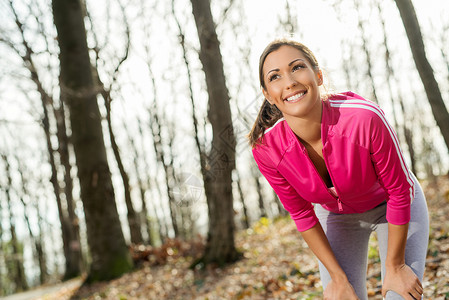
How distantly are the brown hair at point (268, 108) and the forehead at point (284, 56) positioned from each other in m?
0.02

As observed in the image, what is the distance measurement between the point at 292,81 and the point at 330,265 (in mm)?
1073

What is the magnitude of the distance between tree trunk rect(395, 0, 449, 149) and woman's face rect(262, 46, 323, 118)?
4760 millimetres

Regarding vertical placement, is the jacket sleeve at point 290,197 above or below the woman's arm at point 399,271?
above

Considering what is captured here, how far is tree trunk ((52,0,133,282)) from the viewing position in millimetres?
8828

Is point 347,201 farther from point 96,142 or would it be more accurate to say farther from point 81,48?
point 81,48

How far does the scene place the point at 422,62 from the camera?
19.9 feet

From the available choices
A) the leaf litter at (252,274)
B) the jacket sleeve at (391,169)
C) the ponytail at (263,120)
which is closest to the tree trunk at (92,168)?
Answer: the leaf litter at (252,274)

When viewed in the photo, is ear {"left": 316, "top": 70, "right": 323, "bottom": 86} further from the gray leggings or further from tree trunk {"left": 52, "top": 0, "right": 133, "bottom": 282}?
tree trunk {"left": 52, "top": 0, "right": 133, "bottom": 282}

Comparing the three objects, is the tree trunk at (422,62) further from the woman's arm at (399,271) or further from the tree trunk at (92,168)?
the tree trunk at (92,168)

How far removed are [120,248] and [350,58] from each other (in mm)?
13675

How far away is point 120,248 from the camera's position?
9.04m

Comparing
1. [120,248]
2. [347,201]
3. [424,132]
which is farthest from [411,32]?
[424,132]

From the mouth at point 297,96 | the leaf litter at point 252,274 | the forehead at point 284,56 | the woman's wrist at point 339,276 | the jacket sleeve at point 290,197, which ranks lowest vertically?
the leaf litter at point 252,274

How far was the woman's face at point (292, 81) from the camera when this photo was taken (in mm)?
2020
